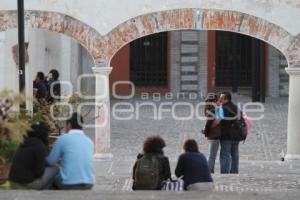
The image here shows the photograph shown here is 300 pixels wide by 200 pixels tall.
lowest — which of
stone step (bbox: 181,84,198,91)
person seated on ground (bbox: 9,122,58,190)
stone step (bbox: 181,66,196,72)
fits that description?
person seated on ground (bbox: 9,122,58,190)

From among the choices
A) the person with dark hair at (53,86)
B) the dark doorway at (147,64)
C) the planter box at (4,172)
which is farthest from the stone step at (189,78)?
the planter box at (4,172)

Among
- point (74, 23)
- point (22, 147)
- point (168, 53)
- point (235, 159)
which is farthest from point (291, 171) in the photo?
point (168, 53)

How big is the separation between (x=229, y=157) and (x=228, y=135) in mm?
486

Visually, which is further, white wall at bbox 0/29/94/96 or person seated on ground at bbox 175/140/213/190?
white wall at bbox 0/29/94/96

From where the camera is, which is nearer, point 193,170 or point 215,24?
point 193,170

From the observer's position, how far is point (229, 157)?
1534 cm

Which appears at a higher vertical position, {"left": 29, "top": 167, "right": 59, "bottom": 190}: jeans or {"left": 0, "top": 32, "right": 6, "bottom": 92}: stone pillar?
{"left": 0, "top": 32, "right": 6, "bottom": 92}: stone pillar

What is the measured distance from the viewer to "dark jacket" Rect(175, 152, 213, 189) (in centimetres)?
1085

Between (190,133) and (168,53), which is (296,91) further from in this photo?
(168,53)

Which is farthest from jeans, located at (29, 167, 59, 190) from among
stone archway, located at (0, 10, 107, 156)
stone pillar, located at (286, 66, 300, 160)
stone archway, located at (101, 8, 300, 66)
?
stone pillar, located at (286, 66, 300, 160)

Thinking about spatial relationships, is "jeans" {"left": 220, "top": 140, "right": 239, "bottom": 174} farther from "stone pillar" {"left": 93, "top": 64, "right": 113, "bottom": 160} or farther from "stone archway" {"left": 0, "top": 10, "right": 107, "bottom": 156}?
"stone archway" {"left": 0, "top": 10, "right": 107, "bottom": 156}

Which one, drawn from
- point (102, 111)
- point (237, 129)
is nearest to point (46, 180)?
point (237, 129)

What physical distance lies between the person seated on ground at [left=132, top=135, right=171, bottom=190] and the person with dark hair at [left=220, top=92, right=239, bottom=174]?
425 centimetres

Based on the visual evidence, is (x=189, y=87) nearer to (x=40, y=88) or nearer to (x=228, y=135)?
(x=40, y=88)
